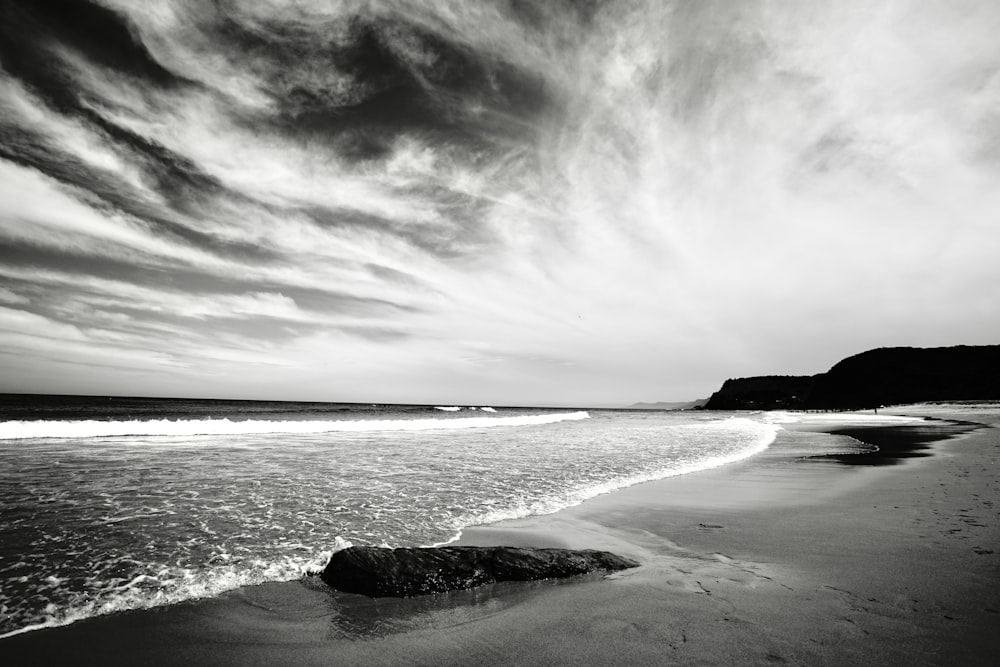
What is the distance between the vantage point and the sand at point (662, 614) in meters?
3.26

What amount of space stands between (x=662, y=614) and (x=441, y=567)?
2.03m

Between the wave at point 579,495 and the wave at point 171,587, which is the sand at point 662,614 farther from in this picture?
the wave at point 579,495

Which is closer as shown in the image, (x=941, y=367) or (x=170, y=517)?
(x=170, y=517)

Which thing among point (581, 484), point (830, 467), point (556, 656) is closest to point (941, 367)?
point (830, 467)

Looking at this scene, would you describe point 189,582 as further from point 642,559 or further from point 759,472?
point 759,472

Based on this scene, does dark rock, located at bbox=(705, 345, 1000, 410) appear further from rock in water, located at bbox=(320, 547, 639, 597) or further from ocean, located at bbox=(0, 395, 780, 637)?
rock in water, located at bbox=(320, 547, 639, 597)

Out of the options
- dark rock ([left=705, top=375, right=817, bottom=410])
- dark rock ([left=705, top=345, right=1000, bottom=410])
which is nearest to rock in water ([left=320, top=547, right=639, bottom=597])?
A: dark rock ([left=705, top=345, right=1000, bottom=410])

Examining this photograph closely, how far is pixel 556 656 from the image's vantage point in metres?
3.26

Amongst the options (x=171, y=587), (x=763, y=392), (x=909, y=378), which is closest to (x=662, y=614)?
(x=171, y=587)

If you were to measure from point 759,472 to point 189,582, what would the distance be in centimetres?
1276

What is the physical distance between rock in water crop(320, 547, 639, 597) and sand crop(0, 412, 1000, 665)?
14cm

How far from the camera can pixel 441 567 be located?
4582 millimetres

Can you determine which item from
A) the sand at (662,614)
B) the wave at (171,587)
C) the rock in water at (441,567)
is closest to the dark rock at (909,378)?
the sand at (662,614)

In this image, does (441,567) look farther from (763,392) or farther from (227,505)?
(763,392)
